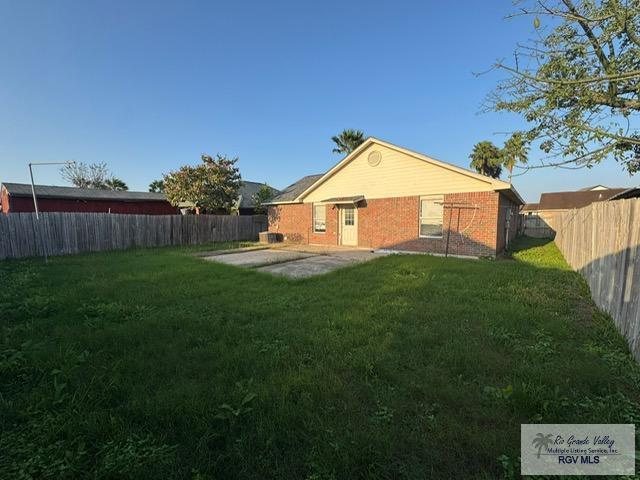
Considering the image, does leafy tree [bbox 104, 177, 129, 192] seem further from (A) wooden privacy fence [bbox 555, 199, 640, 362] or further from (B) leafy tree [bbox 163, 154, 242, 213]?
(A) wooden privacy fence [bbox 555, 199, 640, 362]

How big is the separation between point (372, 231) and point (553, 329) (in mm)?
10201

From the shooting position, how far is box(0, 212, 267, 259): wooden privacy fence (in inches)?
462

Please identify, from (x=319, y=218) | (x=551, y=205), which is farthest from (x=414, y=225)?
(x=551, y=205)

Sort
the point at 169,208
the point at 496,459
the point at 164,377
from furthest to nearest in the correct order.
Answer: the point at 169,208 < the point at 164,377 < the point at 496,459

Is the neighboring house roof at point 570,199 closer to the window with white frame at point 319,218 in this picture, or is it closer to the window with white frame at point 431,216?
the window with white frame at point 431,216

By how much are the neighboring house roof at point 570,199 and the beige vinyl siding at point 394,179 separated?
109 feet

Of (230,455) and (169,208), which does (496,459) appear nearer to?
(230,455)

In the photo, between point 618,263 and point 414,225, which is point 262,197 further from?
point 618,263

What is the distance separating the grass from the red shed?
20.1 m

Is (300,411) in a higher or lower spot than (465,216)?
lower

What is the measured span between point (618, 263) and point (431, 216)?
27.4 feet

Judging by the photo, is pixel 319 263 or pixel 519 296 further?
pixel 319 263

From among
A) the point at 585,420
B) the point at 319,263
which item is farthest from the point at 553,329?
the point at 319,263

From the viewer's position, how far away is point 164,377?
2996 millimetres
